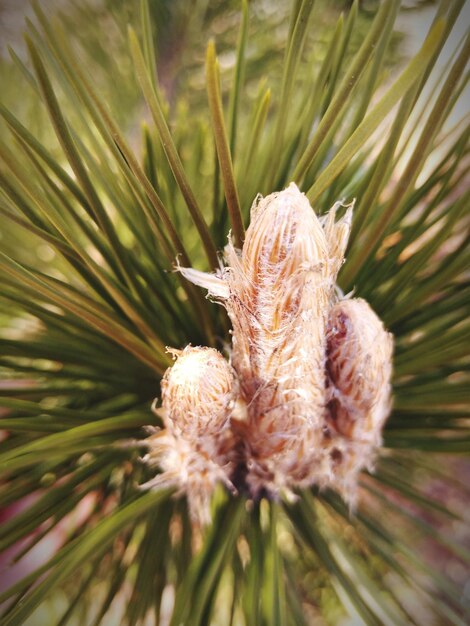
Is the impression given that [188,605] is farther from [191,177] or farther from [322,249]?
[191,177]

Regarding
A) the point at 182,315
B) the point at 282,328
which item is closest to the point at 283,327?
the point at 282,328

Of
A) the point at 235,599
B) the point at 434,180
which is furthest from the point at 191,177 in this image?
the point at 235,599

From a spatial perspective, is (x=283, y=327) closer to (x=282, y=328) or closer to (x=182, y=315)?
(x=282, y=328)

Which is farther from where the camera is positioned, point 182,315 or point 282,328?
point 182,315
